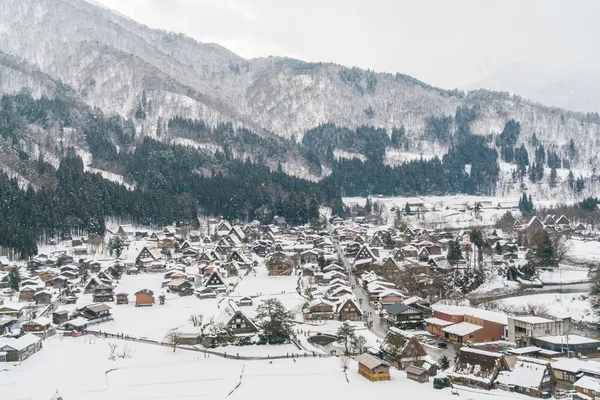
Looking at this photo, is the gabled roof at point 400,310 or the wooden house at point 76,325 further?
the gabled roof at point 400,310

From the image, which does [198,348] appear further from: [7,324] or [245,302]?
[7,324]

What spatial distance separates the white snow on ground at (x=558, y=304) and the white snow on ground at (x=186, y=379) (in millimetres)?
16809

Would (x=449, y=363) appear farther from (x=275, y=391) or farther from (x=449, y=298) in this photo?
(x=449, y=298)

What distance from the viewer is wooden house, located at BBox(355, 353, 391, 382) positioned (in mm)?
27969

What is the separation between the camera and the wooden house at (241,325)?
120 feet

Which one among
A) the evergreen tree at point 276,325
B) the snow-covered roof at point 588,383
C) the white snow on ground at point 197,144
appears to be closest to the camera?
the snow-covered roof at point 588,383

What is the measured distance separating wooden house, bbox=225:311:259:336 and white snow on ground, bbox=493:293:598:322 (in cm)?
1864

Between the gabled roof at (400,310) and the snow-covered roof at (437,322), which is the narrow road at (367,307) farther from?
the snow-covered roof at (437,322)

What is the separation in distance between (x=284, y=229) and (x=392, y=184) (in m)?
49.0

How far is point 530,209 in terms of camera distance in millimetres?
96625

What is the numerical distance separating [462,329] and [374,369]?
391 inches

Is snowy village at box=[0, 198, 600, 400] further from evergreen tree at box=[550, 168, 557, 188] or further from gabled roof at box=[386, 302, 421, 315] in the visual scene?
evergreen tree at box=[550, 168, 557, 188]

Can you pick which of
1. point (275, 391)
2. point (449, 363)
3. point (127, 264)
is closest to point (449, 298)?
point (449, 363)

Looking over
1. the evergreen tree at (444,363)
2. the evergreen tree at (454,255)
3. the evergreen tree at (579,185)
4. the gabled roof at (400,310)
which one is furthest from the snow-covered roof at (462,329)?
the evergreen tree at (579,185)
